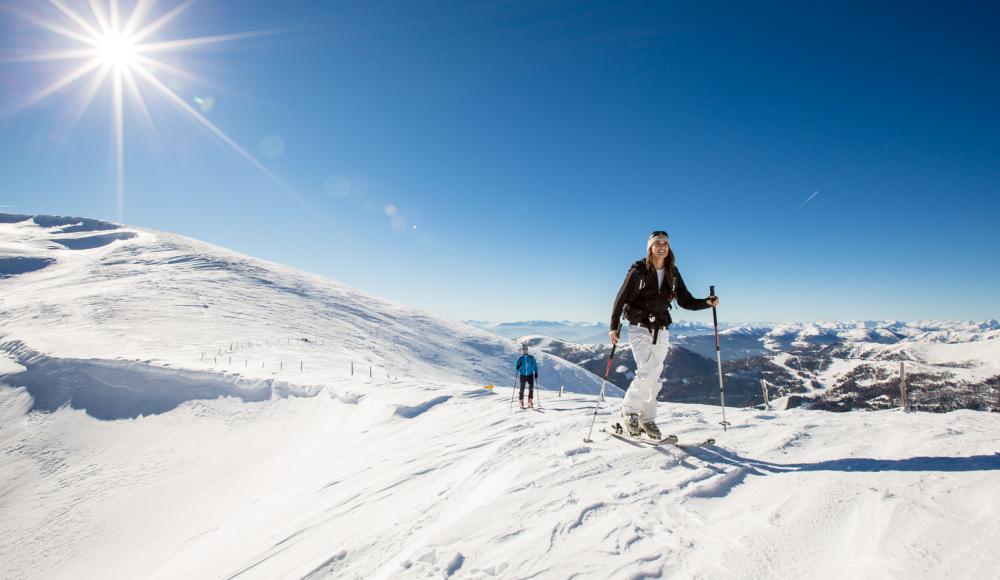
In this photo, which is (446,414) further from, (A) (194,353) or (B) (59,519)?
(A) (194,353)

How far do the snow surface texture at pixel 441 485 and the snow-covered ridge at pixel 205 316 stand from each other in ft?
12.9

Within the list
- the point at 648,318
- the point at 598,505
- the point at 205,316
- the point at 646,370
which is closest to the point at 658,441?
the point at 646,370

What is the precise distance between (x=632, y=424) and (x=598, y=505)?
93.8 inches

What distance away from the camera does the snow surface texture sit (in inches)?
120

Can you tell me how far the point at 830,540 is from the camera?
3.05m

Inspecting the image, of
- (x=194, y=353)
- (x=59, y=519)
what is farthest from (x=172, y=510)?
(x=194, y=353)

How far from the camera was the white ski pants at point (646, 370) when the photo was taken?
5719 mm

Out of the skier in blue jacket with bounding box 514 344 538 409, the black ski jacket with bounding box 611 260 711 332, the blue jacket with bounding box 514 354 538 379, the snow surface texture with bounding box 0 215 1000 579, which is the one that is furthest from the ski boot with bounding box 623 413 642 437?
the blue jacket with bounding box 514 354 538 379

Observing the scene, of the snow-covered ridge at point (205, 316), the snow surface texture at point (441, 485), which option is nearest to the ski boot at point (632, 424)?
the snow surface texture at point (441, 485)

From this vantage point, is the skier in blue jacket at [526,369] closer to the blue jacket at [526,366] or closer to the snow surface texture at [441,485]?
the blue jacket at [526,366]

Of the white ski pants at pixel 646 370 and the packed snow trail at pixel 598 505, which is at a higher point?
the white ski pants at pixel 646 370

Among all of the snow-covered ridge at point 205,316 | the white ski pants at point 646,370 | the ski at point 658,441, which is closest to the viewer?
the ski at point 658,441

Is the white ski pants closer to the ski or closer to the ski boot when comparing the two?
the ski boot

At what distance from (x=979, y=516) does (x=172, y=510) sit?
18.2 metres
